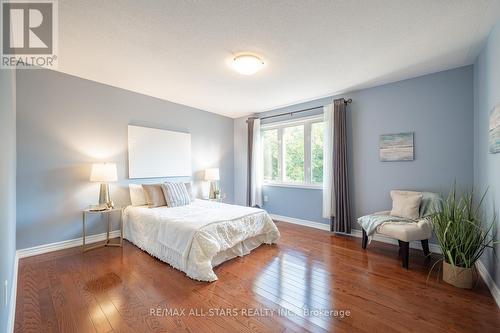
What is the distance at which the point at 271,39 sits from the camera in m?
2.19

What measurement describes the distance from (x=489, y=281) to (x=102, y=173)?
459cm

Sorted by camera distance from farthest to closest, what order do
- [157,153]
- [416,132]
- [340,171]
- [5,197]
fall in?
[157,153]
[340,171]
[416,132]
[5,197]

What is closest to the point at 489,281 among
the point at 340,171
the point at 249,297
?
the point at 340,171

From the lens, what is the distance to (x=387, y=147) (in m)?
3.33

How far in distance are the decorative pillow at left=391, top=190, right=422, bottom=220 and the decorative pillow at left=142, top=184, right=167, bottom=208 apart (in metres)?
3.48

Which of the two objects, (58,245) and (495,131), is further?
(58,245)

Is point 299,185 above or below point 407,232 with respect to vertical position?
above

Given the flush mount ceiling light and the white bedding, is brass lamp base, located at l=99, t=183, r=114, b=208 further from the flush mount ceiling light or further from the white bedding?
the flush mount ceiling light

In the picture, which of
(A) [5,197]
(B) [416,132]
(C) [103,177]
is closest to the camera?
(A) [5,197]

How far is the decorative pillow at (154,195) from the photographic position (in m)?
3.44

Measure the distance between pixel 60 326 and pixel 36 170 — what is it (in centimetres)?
217

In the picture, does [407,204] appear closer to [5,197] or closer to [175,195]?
[175,195]

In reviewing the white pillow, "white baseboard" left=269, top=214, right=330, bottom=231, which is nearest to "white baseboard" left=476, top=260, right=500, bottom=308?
"white baseboard" left=269, top=214, right=330, bottom=231

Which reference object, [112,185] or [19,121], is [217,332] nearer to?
[112,185]
